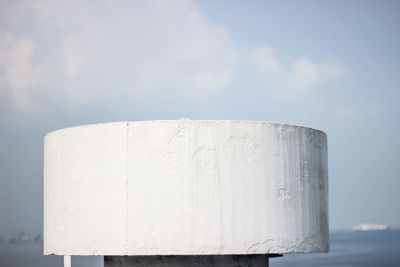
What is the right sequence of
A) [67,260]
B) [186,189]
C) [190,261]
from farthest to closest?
[67,260] → [190,261] → [186,189]

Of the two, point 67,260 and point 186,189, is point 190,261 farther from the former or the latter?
point 67,260

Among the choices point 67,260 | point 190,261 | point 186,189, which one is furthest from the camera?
point 67,260

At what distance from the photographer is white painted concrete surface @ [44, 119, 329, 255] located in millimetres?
8148

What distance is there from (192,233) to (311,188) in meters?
1.95

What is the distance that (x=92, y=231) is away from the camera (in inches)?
337

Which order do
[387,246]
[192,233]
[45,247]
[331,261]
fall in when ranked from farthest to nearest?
[387,246]
[331,261]
[45,247]
[192,233]

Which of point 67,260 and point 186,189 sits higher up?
point 186,189

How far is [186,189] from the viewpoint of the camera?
8.14 m

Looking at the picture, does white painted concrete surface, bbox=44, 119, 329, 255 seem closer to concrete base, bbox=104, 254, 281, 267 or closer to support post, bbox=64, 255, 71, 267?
concrete base, bbox=104, 254, 281, 267

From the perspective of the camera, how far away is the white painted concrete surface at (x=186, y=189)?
815 centimetres

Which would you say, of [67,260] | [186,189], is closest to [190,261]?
[186,189]

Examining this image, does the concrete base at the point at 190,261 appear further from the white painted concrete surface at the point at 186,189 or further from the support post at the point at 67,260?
the support post at the point at 67,260

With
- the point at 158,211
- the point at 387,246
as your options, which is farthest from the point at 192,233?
the point at 387,246

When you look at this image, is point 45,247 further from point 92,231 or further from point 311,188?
point 311,188
